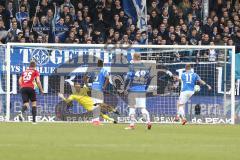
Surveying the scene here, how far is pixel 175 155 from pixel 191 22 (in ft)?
50.2

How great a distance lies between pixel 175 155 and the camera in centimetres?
1353

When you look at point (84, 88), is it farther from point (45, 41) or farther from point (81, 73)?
point (45, 41)

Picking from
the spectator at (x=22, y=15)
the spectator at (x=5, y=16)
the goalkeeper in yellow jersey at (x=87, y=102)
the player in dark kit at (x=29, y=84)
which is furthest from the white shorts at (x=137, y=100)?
the spectator at (x=5, y=16)

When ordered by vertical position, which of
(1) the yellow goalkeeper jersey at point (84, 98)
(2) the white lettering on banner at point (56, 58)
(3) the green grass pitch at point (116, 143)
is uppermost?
(2) the white lettering on banner at point (56, 58)

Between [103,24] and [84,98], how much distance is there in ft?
13.5

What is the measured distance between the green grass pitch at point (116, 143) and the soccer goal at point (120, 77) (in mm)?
3962

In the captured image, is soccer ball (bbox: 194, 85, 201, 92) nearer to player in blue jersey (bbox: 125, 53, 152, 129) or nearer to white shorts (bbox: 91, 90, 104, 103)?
player in blue jersey (bbox: 125, 53, 152, 129)

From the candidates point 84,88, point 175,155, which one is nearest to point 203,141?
point 175,155

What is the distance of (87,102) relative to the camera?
24.4 meters

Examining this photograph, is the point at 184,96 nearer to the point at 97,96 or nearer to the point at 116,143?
the point at 97,96

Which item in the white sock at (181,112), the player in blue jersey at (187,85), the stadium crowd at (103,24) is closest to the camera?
the white sock at (181,112)

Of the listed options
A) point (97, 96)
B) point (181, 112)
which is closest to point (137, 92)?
point (181, 112)

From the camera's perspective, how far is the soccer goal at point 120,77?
2508cm

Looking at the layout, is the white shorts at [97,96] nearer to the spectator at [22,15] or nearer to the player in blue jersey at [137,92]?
the player in blue jersey at [137,92]
